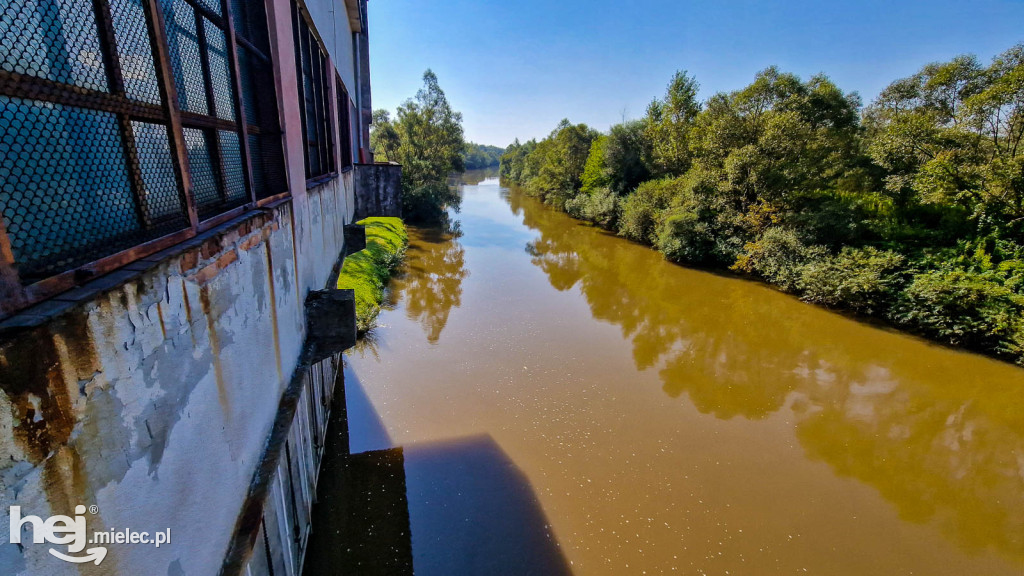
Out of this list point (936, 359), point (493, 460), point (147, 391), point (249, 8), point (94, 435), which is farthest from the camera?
point (936, 359)

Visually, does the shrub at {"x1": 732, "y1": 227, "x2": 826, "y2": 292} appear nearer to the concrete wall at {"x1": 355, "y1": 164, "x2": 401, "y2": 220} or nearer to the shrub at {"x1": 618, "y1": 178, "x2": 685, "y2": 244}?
the shrub at {"x1": 618, "y1": 178, "x2": 685, "y2": 244}

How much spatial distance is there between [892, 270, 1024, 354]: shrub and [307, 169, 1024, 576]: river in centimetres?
53

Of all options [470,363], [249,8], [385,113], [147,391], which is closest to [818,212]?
[470,363]

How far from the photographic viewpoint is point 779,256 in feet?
49.6

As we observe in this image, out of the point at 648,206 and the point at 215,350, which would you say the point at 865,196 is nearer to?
the point at 648,206

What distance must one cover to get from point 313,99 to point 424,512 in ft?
19.7

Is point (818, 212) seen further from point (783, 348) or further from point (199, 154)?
point (199, 154)

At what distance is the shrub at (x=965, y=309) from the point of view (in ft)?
32.5

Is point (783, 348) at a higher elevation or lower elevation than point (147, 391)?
lower

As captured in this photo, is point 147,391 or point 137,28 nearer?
point 147,391


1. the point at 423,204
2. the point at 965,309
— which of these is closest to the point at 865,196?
the point at 965,309

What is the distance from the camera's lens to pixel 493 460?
6.65 metres

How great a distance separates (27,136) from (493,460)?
632 cm

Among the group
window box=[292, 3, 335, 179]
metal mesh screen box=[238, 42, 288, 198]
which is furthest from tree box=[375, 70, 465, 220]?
metal mesh screen box=[238, 42, 288, 198]
